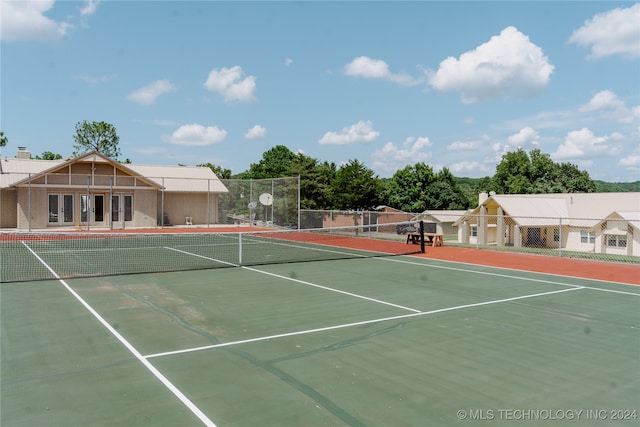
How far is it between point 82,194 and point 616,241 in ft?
148

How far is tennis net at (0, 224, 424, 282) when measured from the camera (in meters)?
14.7

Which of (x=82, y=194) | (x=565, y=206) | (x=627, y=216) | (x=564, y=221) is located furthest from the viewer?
(x=565, y=206)

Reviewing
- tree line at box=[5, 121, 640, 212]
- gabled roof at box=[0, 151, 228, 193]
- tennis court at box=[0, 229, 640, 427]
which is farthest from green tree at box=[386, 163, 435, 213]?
tennis court at box=[0, 229, 640, 427]

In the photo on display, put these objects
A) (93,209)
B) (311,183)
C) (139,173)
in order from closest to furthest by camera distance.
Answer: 1. (93,209)
2. (139,173)
3. (311,183)

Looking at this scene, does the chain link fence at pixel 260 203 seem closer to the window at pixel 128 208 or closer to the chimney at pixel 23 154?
the window at pixel 128 208

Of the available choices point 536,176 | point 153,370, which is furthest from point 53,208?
point 536,176

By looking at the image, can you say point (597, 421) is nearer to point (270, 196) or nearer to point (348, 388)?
point (348, 388)

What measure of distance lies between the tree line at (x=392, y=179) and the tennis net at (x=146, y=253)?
27027 millimetres

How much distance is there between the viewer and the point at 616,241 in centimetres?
4434

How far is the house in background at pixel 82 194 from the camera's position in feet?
99.5

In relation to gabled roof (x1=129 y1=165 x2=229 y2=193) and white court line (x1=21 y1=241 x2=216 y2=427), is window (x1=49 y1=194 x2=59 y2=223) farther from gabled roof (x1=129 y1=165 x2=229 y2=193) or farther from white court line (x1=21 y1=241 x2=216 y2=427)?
white court line (x1=21 y1=241 x2=216 y2=427)

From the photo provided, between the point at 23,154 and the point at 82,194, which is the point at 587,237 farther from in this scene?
the point at 23,154

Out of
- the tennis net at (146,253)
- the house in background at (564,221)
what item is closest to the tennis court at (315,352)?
the tennis net at (146,253)

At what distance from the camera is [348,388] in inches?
224
